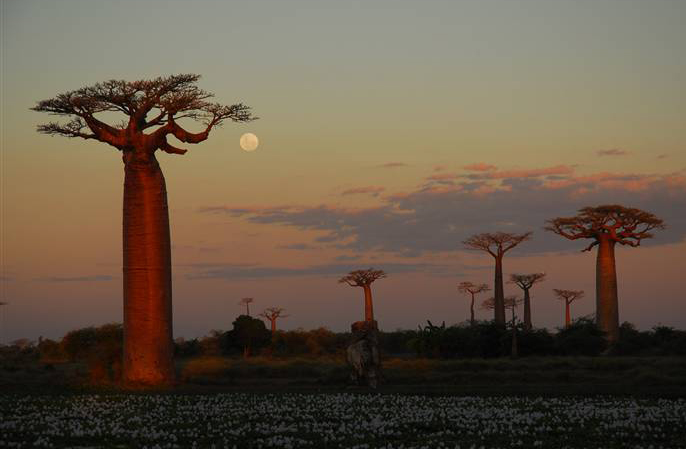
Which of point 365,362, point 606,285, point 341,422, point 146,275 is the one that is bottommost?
point 341,422

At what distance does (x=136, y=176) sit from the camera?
2681 centimetres

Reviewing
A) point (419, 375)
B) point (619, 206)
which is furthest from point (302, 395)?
point (619, 206)

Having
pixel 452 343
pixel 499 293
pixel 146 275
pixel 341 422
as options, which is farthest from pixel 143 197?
pixel 499 293

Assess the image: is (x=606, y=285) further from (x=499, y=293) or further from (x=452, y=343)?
(x=452, y=343)

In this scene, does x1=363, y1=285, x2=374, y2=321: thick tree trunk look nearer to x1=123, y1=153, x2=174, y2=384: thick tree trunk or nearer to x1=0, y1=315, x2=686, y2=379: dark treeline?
x1=0, y1=315, x2=686, y2=379: dark treeline

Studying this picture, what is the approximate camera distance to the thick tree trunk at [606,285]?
2083 inches

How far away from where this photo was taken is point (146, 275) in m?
26.3

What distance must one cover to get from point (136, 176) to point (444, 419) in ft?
46.8

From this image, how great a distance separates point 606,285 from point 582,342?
5580 mm

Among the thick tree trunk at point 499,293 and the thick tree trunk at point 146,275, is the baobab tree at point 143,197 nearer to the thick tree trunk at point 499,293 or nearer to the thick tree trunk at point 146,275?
the thick tree trunk at point 146,275

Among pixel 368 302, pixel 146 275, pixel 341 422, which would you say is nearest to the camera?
pixel 341 422

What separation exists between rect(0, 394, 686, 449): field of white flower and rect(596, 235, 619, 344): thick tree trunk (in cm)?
3412

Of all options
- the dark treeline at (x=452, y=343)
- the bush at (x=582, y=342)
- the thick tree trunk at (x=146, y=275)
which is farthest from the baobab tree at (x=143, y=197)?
the bush at (x=582, y=342)

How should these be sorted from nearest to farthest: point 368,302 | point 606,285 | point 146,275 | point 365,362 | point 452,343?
point 365,362 → point 146,275 → point 452,343 → point 606,285 → point 368,302
